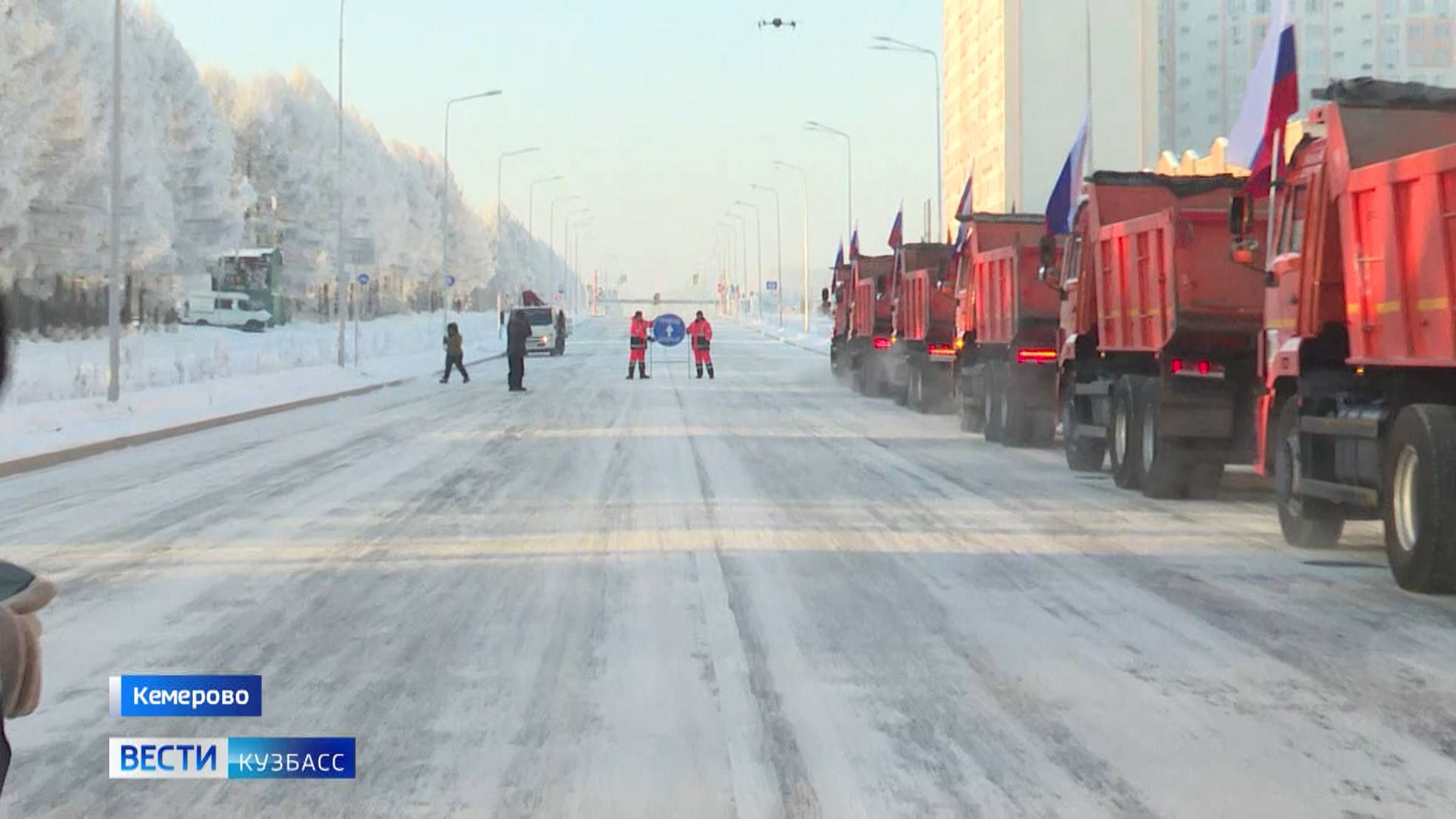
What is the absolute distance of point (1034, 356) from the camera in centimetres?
2244

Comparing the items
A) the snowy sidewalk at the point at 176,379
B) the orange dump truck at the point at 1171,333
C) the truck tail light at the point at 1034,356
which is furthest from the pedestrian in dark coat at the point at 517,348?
the orange dump truck at the point at 1171,333

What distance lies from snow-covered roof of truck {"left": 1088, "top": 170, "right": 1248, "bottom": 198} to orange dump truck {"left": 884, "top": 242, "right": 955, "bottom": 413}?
971cm

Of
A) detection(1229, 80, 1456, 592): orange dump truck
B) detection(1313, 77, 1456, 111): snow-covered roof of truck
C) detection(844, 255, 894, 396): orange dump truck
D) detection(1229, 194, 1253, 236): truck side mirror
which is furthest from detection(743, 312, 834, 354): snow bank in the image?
detection(1313, 77, 1456, 111): snow-covered roof of truck

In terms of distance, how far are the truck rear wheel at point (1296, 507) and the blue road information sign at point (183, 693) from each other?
10052 mm

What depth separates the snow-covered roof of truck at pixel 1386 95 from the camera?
1147cm

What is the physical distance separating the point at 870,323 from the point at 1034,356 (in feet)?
51.6

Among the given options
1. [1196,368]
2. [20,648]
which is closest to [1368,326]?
[1196,368]

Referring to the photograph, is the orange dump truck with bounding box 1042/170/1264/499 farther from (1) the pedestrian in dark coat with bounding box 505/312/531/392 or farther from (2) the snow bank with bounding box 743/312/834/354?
(2) the snow bank with bounding box 743/312/834/354

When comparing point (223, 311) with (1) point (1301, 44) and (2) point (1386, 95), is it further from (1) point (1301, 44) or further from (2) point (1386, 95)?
(1) point (1301, 44)

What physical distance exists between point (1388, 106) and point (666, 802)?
8.19 metres

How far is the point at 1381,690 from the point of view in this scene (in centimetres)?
755

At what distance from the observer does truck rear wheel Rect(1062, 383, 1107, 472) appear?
61.4ft

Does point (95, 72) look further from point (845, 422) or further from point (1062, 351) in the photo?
point (1062, 351)

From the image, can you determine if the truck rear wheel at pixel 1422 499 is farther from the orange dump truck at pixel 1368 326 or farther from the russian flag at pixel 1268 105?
the russian flag at pixel 1268 105
